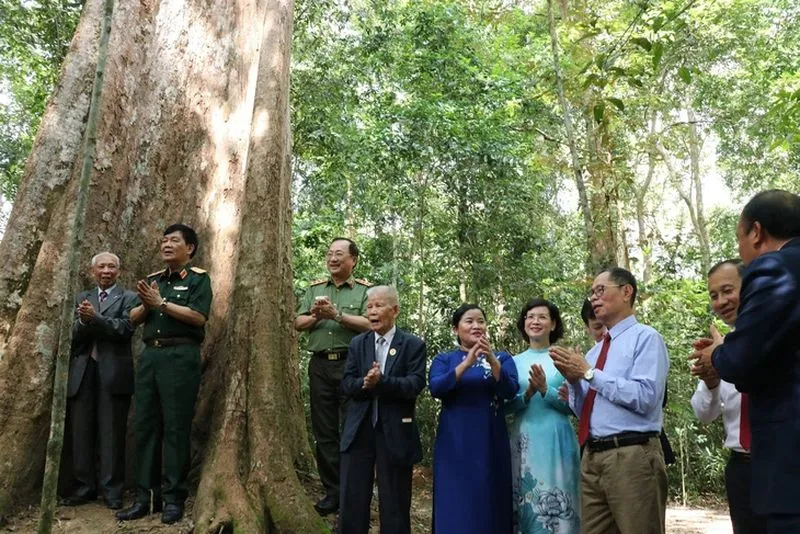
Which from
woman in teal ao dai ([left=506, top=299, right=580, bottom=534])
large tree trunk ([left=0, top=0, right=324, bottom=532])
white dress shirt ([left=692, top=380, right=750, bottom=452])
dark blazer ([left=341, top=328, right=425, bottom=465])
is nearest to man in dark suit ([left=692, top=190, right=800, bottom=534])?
white dress shirt ([left=692, top=380, right=750, bottom=452])

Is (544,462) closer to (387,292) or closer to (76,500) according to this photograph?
(387,292)

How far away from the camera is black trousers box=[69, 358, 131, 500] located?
4.77m

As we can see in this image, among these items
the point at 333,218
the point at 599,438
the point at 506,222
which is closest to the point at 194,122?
the point at 599,438

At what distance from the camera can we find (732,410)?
3695 mm

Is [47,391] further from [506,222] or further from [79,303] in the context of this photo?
[506,222]

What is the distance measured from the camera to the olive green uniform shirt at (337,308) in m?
5.20

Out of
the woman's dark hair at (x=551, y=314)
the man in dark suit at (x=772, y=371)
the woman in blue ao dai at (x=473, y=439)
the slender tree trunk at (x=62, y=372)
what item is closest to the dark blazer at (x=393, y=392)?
the woman in blue ao dai at (x=473, y=439)

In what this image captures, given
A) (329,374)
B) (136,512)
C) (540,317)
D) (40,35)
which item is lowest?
(136,512)

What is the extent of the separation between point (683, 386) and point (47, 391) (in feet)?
32.8

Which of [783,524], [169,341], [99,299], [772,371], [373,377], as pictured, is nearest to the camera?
[783,524]

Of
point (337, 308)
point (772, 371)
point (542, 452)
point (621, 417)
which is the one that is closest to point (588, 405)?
point (621, 417)

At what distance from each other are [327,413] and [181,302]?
50.3 inches

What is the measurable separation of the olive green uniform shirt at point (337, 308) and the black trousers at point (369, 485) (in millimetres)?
924

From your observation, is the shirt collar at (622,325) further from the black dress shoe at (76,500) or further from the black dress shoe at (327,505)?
the black dress shoe at (76,500)
